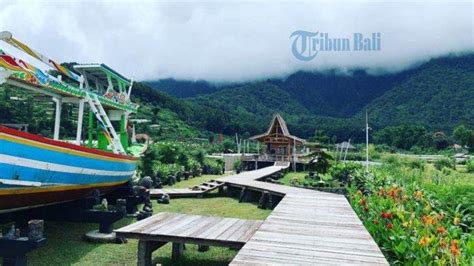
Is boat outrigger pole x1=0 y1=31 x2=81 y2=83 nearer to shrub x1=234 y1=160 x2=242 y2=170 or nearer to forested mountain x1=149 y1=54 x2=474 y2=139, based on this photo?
shrub x1=234 y1=160 x2=242 y2=170

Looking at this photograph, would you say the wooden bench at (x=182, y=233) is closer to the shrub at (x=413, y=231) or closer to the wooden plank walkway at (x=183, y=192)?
the shrub at (x=413, y=231)

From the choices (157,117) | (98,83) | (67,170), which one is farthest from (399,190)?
(157,117)

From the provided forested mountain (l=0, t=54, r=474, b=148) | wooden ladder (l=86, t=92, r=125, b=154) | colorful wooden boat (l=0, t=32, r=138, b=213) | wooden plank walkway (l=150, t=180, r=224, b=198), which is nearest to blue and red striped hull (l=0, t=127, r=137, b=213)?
colorful wooden boat (l=0, t=32, r=138, b=213)

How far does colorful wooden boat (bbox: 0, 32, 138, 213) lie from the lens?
5.41 meters

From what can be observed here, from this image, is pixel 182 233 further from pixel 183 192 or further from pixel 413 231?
pixel 183 192

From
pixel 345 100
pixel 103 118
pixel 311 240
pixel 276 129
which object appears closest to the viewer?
pixel 311 240

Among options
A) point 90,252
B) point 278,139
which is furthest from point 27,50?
point 278,139

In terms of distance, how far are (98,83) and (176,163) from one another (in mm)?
10485

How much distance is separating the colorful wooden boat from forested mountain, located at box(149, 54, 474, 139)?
192 feet

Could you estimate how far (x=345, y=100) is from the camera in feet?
406

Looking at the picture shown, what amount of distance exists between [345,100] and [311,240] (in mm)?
124047

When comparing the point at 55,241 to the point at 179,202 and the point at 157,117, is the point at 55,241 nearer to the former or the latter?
the point at 179,202

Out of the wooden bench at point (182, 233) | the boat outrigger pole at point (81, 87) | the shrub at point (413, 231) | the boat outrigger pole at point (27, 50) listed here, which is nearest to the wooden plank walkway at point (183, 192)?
the boat outrigger pole at point (81, 87)

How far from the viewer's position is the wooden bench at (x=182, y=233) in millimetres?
5152
